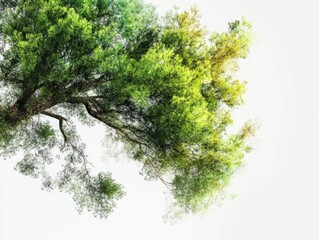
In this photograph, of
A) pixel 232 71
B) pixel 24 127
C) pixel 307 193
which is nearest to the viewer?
pixel 232 71

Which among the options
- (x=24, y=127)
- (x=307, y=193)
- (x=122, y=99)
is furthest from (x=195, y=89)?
(x=307, y=193)

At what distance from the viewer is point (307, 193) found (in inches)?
5974

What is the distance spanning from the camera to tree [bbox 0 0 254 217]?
60.1 ft

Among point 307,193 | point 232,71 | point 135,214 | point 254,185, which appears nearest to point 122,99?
point 232,71

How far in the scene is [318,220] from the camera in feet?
507

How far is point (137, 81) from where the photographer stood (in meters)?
18.5

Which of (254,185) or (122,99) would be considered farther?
(254,185)

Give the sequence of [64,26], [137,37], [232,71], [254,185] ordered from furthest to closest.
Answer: [254,185], [232,71], [137,37], [64,26]

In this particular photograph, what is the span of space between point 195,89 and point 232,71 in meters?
4.70

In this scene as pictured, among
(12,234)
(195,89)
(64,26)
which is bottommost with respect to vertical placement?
(195,89)

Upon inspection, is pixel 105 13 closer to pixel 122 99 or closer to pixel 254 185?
pixel 122 99

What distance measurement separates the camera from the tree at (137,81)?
60.1 feet

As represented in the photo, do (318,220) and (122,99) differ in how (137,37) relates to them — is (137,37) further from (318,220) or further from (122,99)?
(318,220)

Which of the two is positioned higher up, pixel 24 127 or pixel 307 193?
pixel 307 193
